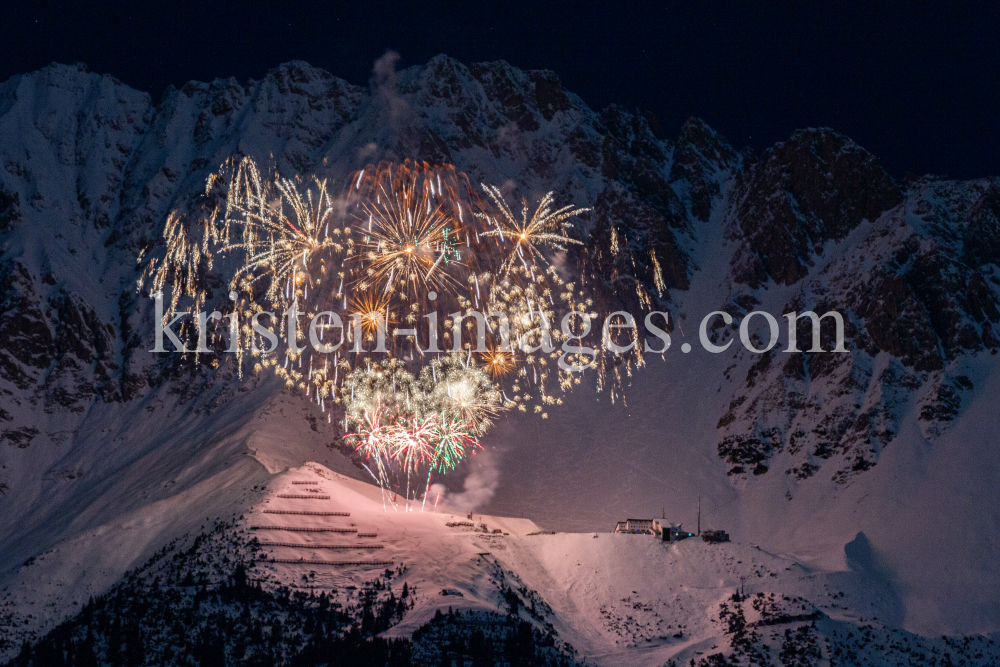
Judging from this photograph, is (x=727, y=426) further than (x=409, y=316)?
No

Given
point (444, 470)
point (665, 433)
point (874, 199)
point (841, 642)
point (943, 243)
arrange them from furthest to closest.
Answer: point (874, 199)
point (943, 243)
point (665, 433)
point (444, 470)
point (841, 642)

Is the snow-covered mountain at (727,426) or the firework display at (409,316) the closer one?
the snow-covered mountain at (727,426)

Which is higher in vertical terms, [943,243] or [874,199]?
[874,199]

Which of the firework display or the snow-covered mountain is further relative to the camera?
the firework display

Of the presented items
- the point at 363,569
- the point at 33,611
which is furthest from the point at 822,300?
the point at 33,611

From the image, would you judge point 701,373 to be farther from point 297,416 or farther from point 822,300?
point 297,416

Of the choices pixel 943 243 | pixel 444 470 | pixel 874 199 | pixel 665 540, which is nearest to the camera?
pixel 665 540

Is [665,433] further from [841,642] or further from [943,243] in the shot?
[841,642]

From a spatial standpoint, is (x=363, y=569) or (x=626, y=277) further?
(x=626, y=277)

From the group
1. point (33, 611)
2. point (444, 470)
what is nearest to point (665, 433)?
point (444, 470)

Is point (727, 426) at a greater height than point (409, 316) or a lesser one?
lesser

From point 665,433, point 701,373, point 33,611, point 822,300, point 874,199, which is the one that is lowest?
point 33,611
